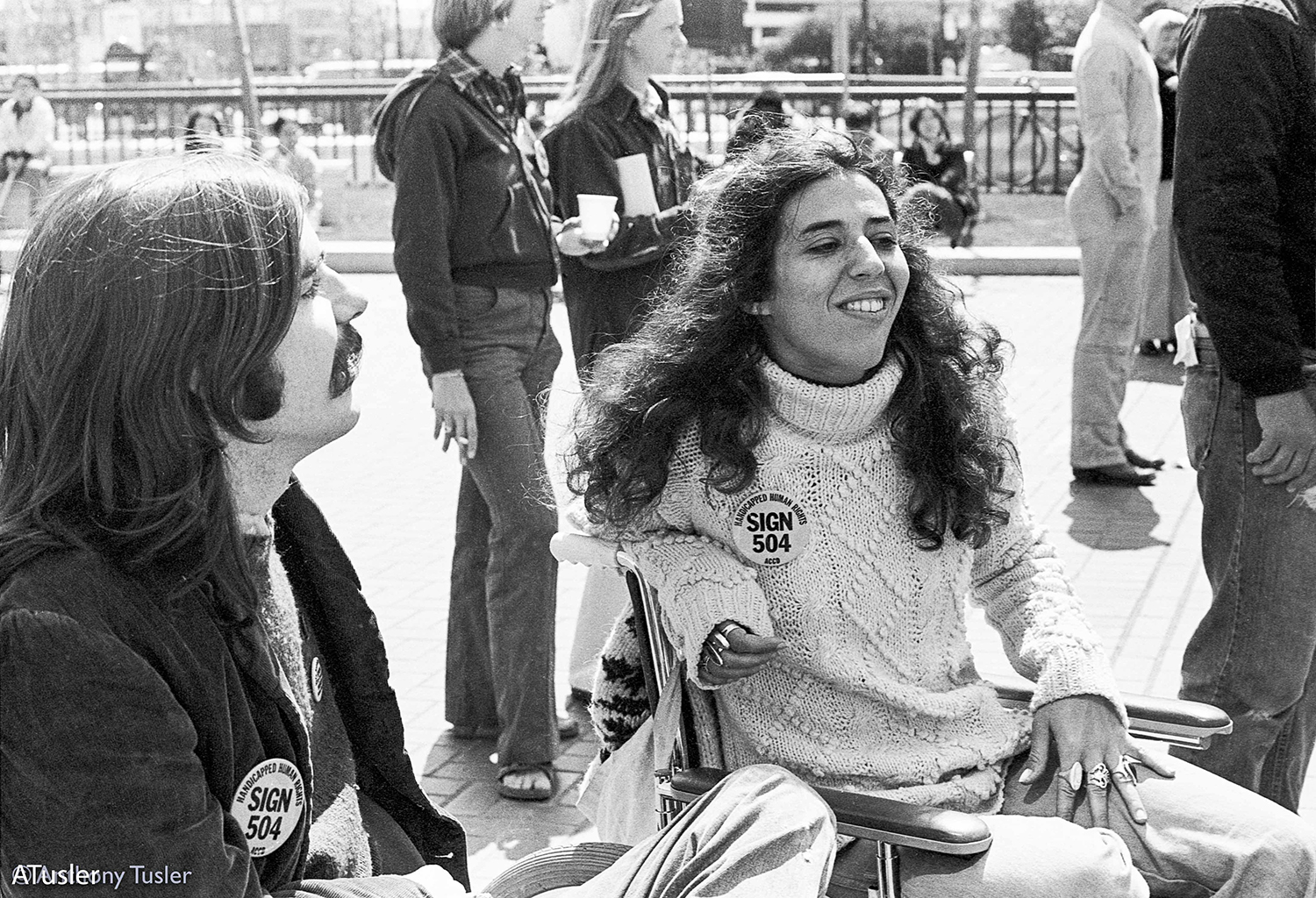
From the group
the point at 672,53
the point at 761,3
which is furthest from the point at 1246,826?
the point at 761,3

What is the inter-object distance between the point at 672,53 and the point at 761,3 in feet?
95.7

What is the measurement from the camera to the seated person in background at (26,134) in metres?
16.0

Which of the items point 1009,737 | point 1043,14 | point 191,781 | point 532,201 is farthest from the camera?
point 1043,14

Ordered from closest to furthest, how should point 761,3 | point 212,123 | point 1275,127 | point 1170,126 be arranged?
1. point 1275,127
2. point 1170,126
3. point 212,123
4. point 761,3

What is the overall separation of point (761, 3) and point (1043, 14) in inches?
275

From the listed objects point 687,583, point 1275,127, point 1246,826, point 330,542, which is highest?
point 1275,127

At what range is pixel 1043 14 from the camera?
2766 cm

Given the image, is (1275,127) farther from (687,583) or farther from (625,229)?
(625,229)

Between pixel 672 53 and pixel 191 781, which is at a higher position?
pixel 672 53

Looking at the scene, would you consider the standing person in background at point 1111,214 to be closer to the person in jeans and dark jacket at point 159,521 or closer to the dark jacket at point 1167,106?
the dark jacket at point 1167,106

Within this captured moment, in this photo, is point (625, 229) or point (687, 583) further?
point (625, 229)

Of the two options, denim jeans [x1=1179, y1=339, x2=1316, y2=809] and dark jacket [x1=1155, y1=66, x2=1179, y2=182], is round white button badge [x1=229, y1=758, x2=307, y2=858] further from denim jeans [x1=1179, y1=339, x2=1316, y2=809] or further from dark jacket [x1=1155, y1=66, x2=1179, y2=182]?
dark jacket [x1=1155, y1=66, x2=1179, y2=182]

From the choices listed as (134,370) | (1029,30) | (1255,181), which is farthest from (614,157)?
(1029,30)

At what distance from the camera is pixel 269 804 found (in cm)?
187
